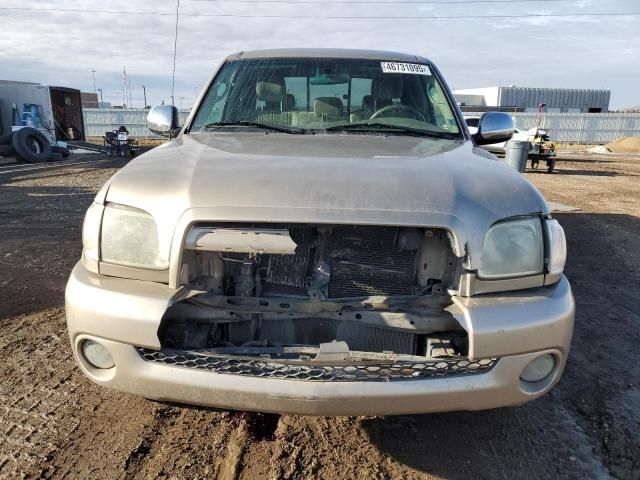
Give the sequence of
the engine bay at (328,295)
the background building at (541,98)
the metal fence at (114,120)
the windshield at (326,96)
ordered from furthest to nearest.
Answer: the background building at (541,98) → the metal fence at (114,120) → the windshield at (326,96) → the engine bay at (328,295)

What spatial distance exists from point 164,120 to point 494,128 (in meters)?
2.45

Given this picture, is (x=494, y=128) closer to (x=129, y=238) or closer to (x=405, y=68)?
(x=405, y=68)

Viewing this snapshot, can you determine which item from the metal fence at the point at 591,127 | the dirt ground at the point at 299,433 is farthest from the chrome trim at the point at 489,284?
the metal fence at the point at 591,127

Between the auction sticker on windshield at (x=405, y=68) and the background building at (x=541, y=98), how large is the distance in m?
49.4

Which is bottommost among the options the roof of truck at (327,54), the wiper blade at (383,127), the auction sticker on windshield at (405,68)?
the wiper blade at (383,127)

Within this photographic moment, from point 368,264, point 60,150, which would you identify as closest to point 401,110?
point 368,264

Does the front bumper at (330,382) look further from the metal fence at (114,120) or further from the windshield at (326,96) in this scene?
the metal fence at (114,120)

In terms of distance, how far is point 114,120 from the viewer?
→ 31078mm

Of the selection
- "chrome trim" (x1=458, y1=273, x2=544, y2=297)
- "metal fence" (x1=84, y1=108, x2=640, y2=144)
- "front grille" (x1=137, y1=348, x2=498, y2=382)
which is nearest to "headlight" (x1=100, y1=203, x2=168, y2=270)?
"front grille" (x1=137, y1=348, x2=498, y2=382)

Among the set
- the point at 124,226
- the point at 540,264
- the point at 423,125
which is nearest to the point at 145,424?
the point at 124,226

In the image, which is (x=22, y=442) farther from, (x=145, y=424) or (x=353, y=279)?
(x=353, y=279)

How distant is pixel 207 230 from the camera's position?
6.33 ft

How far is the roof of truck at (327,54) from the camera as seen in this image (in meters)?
3.56

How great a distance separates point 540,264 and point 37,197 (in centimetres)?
941
